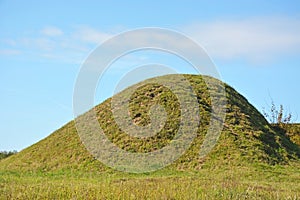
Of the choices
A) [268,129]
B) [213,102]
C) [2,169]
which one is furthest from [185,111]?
[2,169]

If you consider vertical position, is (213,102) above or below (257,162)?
above

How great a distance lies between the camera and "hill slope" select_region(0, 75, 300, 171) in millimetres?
20656

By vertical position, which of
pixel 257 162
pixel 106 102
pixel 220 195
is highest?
pixel 106 102

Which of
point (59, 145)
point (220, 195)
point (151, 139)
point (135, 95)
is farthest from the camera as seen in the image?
point (135, 95)

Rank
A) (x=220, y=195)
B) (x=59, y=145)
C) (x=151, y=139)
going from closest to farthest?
1. (x=220, y=195)
2. (x=151, y=139)
3. (x=59, y=145)

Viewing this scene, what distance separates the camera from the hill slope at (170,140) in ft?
67.8

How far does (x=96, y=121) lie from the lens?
24844mm

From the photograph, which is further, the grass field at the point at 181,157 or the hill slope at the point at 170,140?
the hill slope at the point at 170,140

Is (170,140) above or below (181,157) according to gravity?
above

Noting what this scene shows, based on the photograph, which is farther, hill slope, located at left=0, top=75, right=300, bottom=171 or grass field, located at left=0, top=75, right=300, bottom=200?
hill slope, located at left=0, top=75, right=300, bottom=171

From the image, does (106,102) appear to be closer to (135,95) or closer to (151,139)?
(135,95)

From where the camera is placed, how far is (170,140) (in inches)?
859

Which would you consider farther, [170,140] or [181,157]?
[170,140]

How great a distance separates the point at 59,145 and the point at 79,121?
98.1 inches
